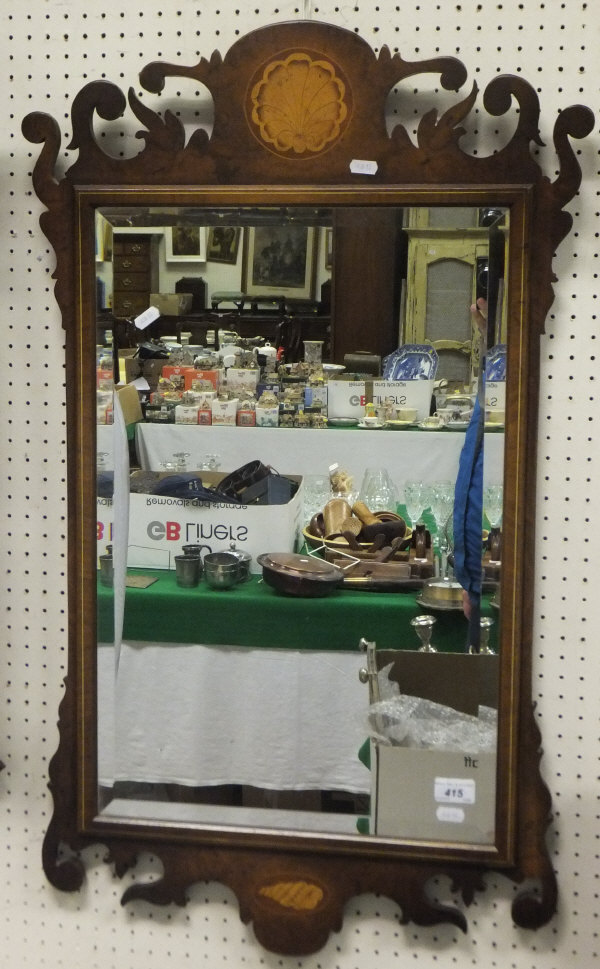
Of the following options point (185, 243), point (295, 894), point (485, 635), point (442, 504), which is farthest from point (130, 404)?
point (295, 894)

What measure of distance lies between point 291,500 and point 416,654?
283mm

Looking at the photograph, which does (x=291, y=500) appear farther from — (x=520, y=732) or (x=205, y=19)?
(x=205, y=19)

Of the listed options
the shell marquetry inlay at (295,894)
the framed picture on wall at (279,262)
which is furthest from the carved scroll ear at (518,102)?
the shell marquetry inlay at (295,894)

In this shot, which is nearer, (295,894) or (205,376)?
(295,894)

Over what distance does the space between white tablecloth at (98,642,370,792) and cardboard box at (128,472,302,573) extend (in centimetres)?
13

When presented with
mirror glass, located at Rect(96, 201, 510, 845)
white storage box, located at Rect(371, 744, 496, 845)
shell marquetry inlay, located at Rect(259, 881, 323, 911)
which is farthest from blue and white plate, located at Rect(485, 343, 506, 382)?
shell marquetry inlay, located at Rect(259, 881, 323, 911)

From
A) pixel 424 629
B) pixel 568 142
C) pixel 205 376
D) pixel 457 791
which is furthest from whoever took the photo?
pixel 205 376

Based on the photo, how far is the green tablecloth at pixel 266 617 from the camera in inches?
53.1

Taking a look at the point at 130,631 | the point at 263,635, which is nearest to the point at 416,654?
the point at 263,635

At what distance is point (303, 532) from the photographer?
4.79ft

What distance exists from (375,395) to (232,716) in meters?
0.49

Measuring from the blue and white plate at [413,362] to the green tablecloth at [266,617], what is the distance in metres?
0.30

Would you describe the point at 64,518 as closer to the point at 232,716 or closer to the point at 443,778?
the point at 232,716

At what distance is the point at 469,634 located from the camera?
127cm
